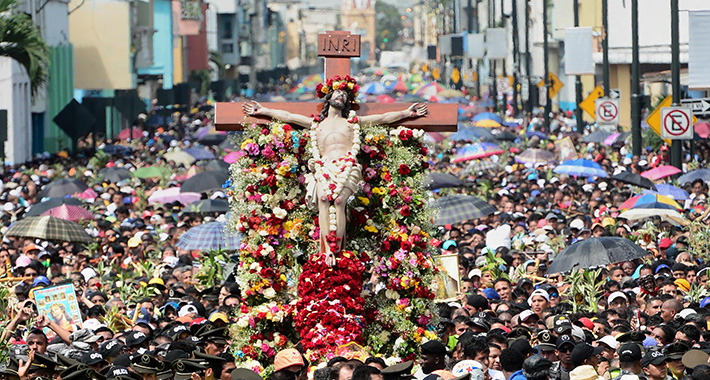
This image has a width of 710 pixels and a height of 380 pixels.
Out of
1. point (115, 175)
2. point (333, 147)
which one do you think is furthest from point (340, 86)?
point (115, 175)

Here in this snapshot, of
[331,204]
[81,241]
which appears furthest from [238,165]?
[81,241]

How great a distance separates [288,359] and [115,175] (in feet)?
65.7

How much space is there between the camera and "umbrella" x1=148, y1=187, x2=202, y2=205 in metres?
27.8

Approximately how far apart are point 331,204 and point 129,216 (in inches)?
518

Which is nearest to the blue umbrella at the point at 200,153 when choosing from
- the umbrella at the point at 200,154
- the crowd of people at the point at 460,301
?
the umbrella at the point at 200,154

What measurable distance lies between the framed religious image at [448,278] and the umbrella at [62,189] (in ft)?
40.2

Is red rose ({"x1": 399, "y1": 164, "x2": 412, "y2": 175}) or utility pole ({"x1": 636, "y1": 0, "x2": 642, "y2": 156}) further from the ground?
utility pole ({"x1": 636, "y1": 0, "x2": 642, "y2": 156})

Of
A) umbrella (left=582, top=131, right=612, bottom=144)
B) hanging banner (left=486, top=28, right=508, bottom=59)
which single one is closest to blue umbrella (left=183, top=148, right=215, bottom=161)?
umbrella (left=582, top=131, right=612, bottom=144)

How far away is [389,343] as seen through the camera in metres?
14.4

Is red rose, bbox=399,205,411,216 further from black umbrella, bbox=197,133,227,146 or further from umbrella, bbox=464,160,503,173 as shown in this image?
black umbrella, bbox=197,133,227,146

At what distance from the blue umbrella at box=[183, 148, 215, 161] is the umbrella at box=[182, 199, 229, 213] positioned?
502 inches

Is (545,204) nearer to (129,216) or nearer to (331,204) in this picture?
(129,216)

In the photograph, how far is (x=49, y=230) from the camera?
70.0ft

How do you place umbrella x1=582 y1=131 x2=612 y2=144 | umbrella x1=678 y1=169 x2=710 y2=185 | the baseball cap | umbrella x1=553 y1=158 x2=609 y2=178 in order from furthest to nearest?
umbrella x1=582 y1=131 x2=612 y2=144 → umbrella x1=553 y1=158 x2=609 y2=178 → umbrella x1=678 y1=169 x2=710 y2=185 → the baseball cap
